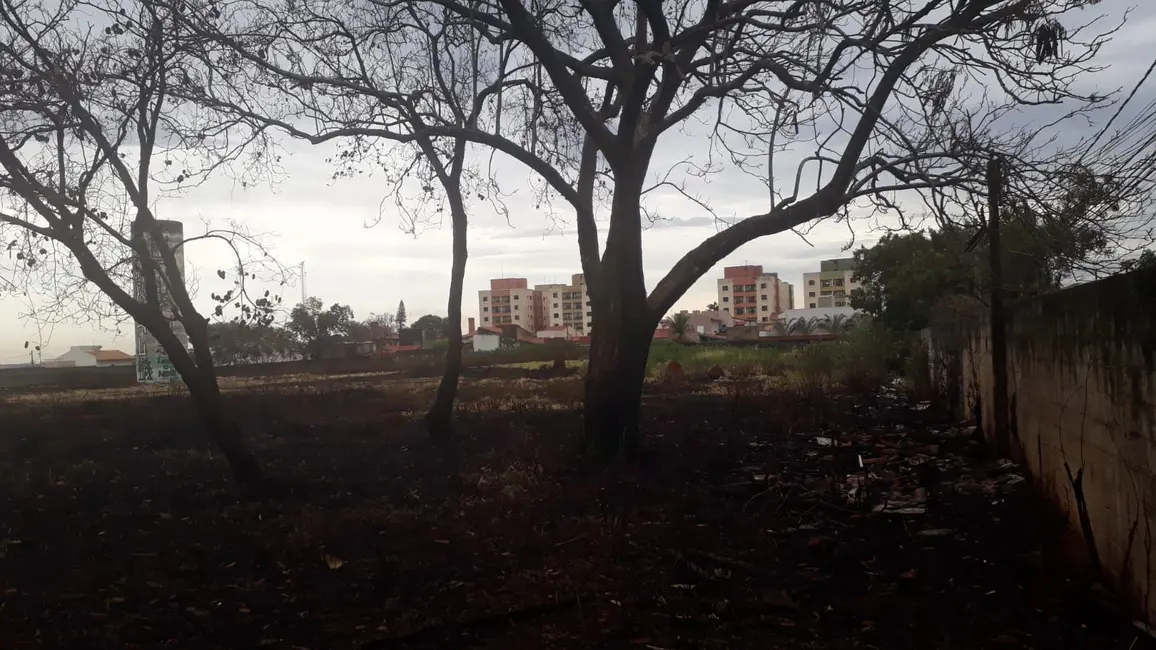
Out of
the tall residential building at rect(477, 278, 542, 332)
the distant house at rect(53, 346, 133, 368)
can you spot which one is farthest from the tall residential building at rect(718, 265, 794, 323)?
the distant house at rect(53, 346, 133, 368)

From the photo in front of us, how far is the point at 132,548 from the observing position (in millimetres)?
5977

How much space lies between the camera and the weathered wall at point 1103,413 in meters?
3.72

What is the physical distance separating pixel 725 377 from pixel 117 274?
55.4 feet

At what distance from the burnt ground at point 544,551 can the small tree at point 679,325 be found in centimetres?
2767

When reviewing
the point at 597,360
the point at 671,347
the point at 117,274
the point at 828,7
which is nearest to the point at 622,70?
the point at 828,7

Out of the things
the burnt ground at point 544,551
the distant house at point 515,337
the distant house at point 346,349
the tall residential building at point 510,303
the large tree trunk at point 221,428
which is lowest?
the burnt ground at point 544,551

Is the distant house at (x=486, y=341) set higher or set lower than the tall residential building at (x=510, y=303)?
lower

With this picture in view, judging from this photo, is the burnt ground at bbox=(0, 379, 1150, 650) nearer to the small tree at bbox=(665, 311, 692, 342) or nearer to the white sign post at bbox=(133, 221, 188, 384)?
the white sign post at bbox=(133, 221, 188, 384)

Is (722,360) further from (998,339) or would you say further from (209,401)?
(209,401)

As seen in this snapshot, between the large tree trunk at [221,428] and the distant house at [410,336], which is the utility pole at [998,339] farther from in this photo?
the distant house at [410,336]

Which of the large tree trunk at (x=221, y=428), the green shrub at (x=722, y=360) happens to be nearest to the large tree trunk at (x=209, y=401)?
the large tree trunk at (x=221, y=428)

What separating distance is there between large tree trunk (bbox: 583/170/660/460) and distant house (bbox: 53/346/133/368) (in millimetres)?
7533

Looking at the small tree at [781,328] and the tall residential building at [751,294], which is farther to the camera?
the tall residential building at [751,294]

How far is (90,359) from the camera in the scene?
498 inches
